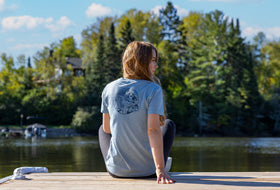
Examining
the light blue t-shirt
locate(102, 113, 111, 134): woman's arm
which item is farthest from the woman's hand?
locate(102, 113, 111, 134): woman's arm

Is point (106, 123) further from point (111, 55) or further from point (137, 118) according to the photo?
point (111, 55)

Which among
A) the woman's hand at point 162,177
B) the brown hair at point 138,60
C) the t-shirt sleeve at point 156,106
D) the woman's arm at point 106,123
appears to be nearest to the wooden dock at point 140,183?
the woman's hand at point 162,177

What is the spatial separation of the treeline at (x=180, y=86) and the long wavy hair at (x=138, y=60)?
127 ft

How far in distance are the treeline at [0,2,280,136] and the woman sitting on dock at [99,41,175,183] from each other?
38.7 meters

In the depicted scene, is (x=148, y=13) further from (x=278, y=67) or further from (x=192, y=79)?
(x=278, y=67)

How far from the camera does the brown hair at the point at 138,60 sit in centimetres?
330

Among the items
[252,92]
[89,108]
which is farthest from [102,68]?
[252,92]

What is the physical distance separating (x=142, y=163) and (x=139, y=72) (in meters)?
0.67

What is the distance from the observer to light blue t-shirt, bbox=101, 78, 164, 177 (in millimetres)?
3268

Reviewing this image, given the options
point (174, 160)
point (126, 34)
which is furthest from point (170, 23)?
point (174, 160)

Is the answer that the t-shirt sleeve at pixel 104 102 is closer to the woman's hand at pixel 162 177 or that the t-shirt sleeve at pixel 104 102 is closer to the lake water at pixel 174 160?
the woman's hand at pixel 162 177

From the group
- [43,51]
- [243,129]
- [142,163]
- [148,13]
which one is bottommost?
[243,129]

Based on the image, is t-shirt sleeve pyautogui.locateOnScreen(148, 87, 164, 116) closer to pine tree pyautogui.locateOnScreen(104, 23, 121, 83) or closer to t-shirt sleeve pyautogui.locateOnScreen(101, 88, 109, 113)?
t-shirt sleeve pyautogui.locateOnScreen(101, 88, 109, 113)

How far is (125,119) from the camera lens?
3340 millimetres
